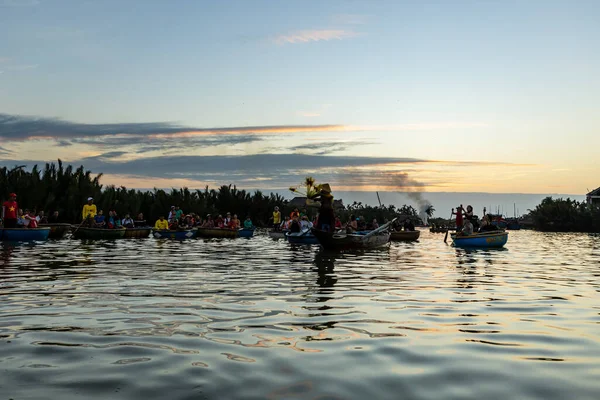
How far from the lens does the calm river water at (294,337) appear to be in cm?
508

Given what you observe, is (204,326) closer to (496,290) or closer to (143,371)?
(143,371)

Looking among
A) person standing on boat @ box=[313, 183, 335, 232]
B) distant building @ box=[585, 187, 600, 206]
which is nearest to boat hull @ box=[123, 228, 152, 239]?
person standing on boat @ box=[313, 183, 335, 232]

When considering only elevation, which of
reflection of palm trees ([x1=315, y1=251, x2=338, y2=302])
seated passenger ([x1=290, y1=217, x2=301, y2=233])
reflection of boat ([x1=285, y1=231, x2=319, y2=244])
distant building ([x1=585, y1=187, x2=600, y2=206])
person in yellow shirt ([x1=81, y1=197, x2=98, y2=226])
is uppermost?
Result: distant building ([x1=585, y1=187, x2=600, y2=206])

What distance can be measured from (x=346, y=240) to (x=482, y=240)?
8056 millimetres

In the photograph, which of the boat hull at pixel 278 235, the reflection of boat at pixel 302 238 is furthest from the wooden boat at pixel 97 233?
the boat hull at pixel 278 235

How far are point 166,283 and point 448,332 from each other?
668 centimetres

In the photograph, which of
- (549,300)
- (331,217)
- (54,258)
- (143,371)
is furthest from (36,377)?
(331,217)

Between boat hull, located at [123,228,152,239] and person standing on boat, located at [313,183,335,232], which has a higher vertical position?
person standing on boat, located at [313,183,335,232]

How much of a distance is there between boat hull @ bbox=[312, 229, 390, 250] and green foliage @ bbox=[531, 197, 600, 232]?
62880 mm

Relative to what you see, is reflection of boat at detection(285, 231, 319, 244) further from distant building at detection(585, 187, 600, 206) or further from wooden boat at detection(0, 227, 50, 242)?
distant building at detection(585, 187, 600, 206)

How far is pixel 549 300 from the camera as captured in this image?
35.1 feet

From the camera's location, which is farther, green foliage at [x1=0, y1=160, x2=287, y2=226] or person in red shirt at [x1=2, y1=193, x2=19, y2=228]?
green foliage at [x1=0, y1=160, x2=287, y2=226]

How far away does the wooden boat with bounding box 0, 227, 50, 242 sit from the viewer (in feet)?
84.8

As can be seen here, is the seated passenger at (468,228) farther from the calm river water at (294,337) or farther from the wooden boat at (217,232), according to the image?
the wooden boat at (217,232)
